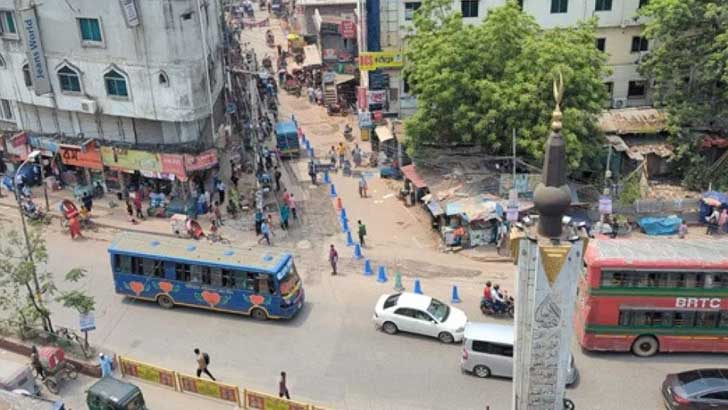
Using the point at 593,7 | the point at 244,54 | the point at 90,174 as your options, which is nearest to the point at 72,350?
the point at 90,174

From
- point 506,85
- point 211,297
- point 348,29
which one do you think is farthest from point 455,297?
point 348,29

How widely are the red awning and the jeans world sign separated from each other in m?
17.7

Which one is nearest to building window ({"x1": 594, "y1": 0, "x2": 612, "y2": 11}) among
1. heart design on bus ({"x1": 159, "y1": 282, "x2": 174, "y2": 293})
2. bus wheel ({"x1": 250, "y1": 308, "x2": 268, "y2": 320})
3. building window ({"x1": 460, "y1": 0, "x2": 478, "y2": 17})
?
building window ({"x1": 460, "y1": 0, "x2": 478, "y2": 17})

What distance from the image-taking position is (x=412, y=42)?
125 ft

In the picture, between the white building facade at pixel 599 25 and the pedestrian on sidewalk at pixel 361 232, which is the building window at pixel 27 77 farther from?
the white building facade at pixel 599 25

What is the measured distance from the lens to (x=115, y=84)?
35781mm

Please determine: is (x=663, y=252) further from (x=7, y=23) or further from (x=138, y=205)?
(x=7, y=23)

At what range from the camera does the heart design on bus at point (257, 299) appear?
27.1 meters

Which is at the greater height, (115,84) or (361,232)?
(115,84)

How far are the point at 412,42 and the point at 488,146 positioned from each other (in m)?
6.89

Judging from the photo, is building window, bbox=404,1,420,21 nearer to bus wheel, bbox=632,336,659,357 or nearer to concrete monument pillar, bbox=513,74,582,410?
bus wheel, bbox=632,336,659,357

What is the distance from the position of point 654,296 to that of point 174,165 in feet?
73.1

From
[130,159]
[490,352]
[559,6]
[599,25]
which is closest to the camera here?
[490,352]

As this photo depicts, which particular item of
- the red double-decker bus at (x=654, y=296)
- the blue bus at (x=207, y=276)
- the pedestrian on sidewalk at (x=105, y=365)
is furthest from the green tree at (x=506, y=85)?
the pedestrian on sidewalk at (x=105, y=365)
